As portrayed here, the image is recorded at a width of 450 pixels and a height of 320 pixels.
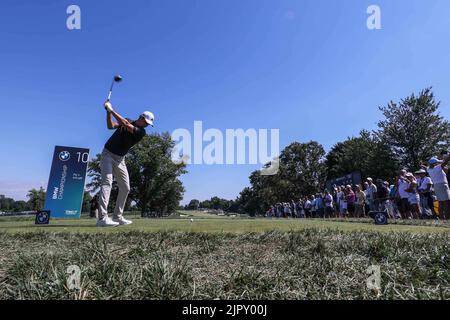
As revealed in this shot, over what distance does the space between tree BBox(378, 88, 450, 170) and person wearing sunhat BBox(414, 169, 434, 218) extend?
30.5 meters

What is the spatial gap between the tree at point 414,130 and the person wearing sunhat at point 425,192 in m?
30.5

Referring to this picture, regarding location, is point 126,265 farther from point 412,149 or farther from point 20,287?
point 412,149

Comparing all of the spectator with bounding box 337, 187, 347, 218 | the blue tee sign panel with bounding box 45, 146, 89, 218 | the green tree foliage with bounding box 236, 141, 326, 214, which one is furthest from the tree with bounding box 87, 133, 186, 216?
the spectator with bounding box 337, 187, 347, 218

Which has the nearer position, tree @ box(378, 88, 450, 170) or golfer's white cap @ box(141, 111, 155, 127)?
golfer's white cap @ box(141, 111, 155, 127)

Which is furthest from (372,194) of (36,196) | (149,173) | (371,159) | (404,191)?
(36,196)

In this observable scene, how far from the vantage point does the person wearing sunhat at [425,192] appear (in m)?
13.7

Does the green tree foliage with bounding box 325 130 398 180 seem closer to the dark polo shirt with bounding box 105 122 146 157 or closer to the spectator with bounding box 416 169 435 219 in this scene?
the spectator with bounding box 416 169 435 219

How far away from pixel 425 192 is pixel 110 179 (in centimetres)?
1335

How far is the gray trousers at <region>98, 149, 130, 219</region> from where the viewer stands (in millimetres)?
6758

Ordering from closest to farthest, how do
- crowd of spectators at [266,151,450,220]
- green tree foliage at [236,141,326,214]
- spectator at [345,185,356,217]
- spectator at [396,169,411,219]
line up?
crowd of spectators at [266,151,450,220] → spectator at [396,169,411,219] → spectator at [345,185,356,217] → green tree foliage at [236,141,326,214]

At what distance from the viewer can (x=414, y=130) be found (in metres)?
43.2

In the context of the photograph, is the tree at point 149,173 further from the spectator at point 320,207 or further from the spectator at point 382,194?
the spectator at point 382,194
